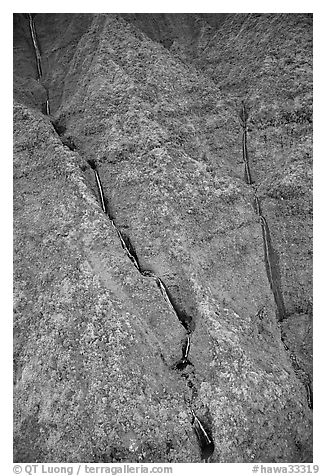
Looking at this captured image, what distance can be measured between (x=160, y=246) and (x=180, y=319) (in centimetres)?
156

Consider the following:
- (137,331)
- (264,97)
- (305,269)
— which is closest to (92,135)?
(264,97)

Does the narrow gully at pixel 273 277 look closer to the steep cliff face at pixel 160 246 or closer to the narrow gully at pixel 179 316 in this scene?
the steep cliff face at pixel 160 246

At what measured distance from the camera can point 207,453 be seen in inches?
304

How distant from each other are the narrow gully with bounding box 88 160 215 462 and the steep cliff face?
1.8 inches

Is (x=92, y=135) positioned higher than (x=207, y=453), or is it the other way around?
(x=92, y=135)

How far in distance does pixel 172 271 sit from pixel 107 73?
539 centimetres

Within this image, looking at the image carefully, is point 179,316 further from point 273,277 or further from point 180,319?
point 273,277

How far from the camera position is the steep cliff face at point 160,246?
7.86 meters

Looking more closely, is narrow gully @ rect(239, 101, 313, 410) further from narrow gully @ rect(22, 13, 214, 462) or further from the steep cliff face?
narrow gully @ rect(22, 13, 214, 462)

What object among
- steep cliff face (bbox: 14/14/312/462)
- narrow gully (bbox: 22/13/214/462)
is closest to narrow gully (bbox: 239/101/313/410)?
steep cliff face (bbox: 14/14/312/462)

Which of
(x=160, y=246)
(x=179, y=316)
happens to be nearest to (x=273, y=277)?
(x=179, y=316)

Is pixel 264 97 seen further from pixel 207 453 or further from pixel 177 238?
pixel 207 453

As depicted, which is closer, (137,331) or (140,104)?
(137,331)

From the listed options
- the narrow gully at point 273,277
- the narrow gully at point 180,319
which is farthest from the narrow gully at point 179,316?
the narrow gully at point 273,277
